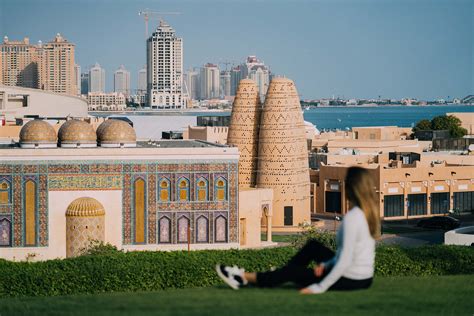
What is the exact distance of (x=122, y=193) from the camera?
29.0 m

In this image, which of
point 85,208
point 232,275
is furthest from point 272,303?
point 85,208

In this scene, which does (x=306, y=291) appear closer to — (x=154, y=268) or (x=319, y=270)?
(x=319, y=270)

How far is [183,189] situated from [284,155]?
7.68m

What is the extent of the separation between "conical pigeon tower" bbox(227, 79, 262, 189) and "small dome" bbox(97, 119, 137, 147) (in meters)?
8.03

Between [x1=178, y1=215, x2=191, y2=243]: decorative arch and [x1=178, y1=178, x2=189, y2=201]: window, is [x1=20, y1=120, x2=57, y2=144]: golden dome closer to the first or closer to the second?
[x1=178, y1=178, x2=189, y2=201]: window

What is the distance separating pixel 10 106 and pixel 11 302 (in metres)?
49.0

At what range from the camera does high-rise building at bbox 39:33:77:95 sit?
598ft

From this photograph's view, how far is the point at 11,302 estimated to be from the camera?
11.8m


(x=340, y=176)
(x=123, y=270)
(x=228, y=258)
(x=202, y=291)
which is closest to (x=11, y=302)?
(x=202, y=291)

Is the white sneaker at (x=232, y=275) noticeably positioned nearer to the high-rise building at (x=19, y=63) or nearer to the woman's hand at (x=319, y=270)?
the woman's hand at (x=319, y=270)

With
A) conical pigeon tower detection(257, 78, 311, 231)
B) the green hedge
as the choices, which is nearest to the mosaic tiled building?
conical pigeon tower detection(257, 78, 311, 231)

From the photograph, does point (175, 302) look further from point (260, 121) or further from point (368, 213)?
→ point (260, 121)

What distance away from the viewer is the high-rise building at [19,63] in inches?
6609

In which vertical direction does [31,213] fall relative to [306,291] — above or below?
below
